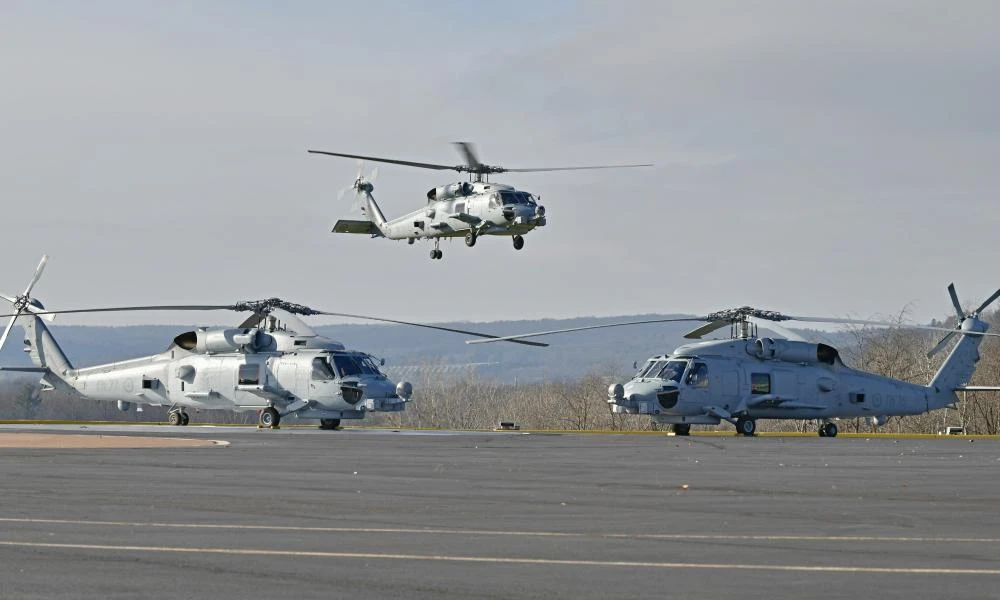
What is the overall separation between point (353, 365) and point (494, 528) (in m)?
42.4

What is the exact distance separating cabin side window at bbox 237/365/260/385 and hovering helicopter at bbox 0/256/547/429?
38mm

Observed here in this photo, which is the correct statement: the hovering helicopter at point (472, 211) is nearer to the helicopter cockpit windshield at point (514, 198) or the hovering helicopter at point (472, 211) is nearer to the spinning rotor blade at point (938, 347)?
the helicopter cockpit windshield at point (514, 198)

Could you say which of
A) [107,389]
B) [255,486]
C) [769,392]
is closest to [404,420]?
[107,389]

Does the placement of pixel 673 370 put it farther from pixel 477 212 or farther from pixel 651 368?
pixel 477 212

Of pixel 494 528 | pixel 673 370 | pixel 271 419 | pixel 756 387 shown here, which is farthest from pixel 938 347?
pixel 494 528

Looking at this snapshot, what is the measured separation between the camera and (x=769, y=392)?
54312 mm

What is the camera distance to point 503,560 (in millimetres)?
13469

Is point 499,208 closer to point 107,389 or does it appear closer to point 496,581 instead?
point 107,389

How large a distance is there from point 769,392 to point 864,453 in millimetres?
17680

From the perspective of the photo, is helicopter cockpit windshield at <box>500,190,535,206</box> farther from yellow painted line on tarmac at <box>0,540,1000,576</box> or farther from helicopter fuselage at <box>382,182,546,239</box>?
yellow painted line on tarmac at <box>0,540,1000,576</box>

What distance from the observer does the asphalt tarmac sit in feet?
39.3

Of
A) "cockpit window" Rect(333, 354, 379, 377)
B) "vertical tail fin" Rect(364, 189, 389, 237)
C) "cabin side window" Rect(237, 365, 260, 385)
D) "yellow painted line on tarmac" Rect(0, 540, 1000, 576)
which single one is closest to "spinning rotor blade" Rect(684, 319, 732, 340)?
"cockpit window" Rect(333, 354, 379, 377)

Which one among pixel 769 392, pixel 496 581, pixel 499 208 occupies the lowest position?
pixel 496 581

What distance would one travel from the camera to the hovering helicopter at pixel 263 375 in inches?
2282
